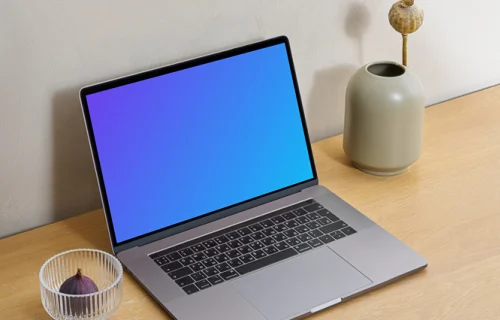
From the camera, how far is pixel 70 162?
1275 millimetres

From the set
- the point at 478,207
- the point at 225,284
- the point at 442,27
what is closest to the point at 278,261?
the point at 225,284

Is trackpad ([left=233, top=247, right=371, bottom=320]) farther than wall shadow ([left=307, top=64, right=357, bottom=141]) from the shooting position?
No

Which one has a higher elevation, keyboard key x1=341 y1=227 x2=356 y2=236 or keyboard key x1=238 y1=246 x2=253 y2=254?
keyboard key x1=238 y1=246 x2=253 y2=254

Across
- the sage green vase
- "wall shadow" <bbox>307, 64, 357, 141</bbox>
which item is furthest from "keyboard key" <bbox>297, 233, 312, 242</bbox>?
"wall shadow" <bbox>307, 64, 357, 141</bbox>

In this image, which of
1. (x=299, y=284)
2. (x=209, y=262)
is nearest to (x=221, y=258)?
(x=209, y=262)

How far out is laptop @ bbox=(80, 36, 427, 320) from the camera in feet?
3.73

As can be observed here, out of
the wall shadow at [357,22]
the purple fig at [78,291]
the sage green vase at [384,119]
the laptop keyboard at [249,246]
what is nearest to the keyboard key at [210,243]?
the laptop keyboard at [249,246]

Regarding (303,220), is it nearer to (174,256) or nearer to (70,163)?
(174,256)

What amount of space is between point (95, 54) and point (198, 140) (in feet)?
0.63

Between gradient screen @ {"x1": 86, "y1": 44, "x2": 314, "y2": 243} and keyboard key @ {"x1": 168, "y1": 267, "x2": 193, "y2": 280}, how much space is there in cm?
9

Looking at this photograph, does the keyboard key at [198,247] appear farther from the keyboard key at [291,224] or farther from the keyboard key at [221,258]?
the keyboard key at [291,224]

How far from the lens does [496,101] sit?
64.6 inches

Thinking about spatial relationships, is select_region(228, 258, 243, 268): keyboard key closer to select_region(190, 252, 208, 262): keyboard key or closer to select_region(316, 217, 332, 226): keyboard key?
select_region(190, 252, 208, 262): keyboard key

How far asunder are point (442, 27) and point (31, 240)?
832 millimetres
